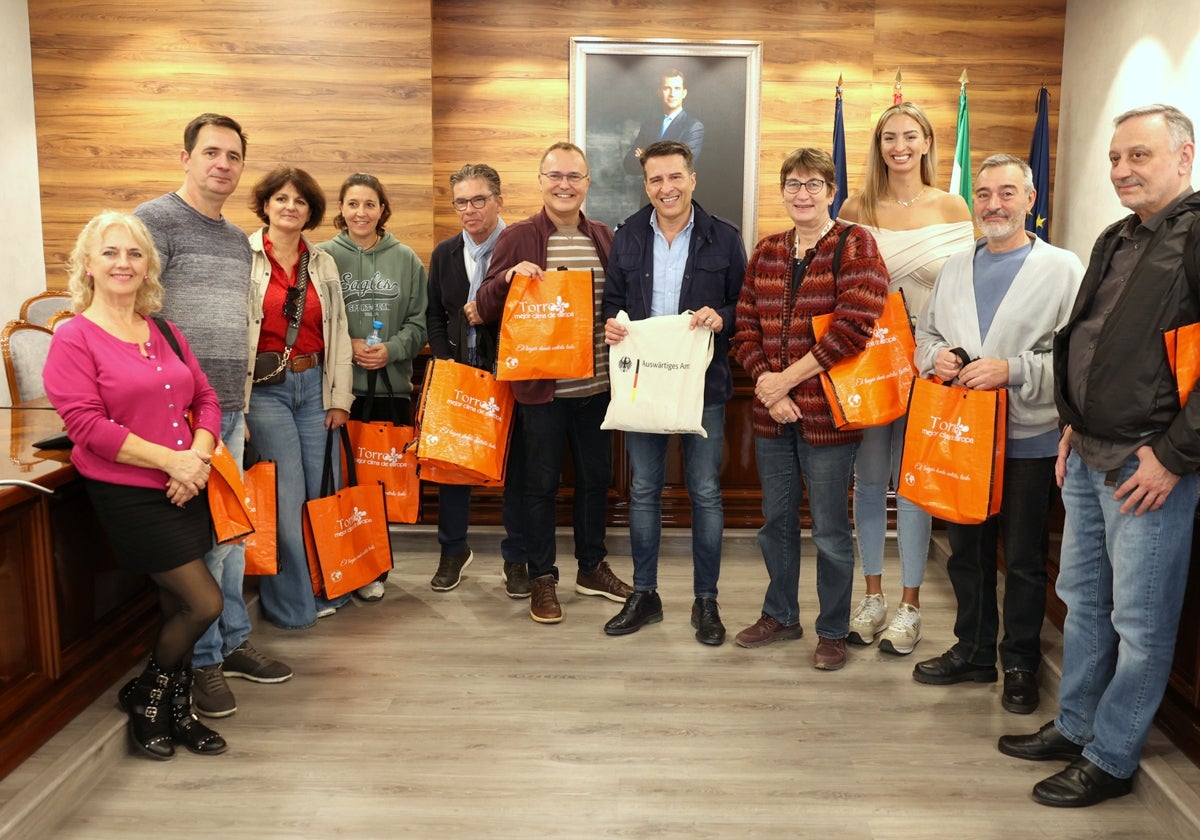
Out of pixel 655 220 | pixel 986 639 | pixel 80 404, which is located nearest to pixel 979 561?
pixel 986 639

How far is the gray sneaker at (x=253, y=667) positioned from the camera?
311cm

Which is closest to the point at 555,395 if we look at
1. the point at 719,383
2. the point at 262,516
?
the point at 719,383

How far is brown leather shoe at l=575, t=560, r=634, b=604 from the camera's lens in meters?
3.86

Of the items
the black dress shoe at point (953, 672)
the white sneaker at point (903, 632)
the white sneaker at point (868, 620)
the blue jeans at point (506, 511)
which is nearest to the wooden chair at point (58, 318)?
the blue jeans at point (506, 511)

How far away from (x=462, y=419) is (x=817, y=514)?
52.3 inches

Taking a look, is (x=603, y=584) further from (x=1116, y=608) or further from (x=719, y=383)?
(x=1116, y=608)

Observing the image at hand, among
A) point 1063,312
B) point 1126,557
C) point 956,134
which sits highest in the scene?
point 956,134

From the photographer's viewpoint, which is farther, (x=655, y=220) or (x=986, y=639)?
(x=655, y=220)

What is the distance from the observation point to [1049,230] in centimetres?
589

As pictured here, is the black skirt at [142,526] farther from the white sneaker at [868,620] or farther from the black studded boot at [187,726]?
the white sneaker at [868,620]

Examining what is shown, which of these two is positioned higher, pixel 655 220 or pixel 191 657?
pixel 655 220

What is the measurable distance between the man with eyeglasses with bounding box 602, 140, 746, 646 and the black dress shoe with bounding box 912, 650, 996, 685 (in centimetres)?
71

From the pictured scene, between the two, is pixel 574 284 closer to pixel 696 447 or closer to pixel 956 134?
pixel 696 447

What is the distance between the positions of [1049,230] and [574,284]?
3.92m
